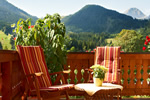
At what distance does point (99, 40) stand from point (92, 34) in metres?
0.83

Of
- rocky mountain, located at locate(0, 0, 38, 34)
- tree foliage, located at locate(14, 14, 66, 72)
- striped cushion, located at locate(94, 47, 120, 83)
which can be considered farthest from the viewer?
rocky mountain, located at locate(0, 0, 38, 34)

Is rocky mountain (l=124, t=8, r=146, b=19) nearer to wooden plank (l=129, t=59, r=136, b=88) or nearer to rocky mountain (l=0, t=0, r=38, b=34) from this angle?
rocky mountain (l=0, t=0, r=38, b=34)

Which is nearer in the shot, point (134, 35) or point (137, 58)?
point (137, 58)

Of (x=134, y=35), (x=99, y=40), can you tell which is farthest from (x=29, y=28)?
(x=134, y=35)

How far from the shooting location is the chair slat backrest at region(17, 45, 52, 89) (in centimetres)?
355

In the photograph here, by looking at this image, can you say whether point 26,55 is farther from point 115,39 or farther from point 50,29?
point 115,39

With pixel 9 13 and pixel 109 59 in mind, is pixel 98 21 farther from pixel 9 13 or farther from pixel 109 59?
pixel 109 59

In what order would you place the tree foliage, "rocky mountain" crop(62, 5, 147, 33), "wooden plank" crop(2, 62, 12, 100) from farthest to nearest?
"rocky mountain" crop(62, 5, 147, 33) → the tree foliage → "wooden plank" crop(2, 62, 12, 100)

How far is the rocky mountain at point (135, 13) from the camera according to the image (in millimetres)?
14887

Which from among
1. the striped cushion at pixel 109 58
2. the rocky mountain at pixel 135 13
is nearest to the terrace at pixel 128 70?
the striped cushion at pixel 109 58

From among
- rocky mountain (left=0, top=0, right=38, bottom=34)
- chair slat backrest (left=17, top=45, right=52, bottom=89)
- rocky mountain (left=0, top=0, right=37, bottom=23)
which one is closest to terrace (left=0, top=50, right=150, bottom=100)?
chair slat backrest (left=17, top=45, right=52, bottom=89)

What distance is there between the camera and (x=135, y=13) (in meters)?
15.3

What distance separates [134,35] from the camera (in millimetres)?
14047

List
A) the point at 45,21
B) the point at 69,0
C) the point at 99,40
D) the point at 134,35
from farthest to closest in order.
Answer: the point at 69,0
the point at 134,35
the point at 99,40
the point at 45,21
